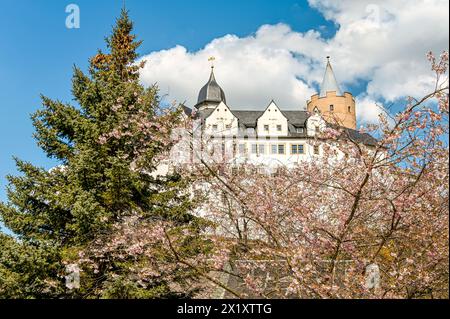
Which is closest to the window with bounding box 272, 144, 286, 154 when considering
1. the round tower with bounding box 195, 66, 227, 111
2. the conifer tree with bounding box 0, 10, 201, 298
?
the round tower with bounding box 195, 66, 227, 111

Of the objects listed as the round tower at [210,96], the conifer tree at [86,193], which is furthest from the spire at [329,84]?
the conifer tree at [86,193]

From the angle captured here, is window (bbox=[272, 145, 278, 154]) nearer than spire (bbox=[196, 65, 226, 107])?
Yes

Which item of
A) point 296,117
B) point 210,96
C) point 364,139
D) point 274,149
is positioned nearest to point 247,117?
point 296,117

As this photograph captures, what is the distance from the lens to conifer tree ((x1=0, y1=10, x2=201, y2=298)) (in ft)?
38.5

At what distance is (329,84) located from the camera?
184ft

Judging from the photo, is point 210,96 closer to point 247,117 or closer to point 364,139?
point 247,117

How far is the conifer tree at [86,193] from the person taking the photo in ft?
38.5

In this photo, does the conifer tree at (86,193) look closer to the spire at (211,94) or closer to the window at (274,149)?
the window at (274,149)

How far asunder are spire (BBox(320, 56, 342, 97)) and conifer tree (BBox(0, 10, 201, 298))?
43008 mm

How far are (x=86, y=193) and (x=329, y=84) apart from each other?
4751 cm

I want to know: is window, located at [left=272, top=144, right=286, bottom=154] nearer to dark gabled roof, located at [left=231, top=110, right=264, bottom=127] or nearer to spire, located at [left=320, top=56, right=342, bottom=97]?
dark gabled roof, located at [left=231, top=110, right=264, bottom=127]

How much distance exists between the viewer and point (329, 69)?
55656 millimetres
